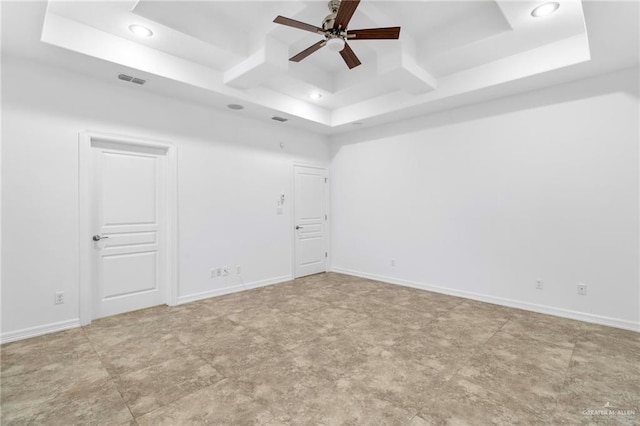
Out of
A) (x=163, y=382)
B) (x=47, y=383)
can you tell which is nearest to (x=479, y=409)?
(x=163, y=382)

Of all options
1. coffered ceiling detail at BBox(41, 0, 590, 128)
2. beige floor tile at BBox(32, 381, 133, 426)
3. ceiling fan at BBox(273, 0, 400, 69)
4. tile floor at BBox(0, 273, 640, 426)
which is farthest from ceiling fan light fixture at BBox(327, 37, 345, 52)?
beige floor tile at BBox(32, 381, 133, 426)

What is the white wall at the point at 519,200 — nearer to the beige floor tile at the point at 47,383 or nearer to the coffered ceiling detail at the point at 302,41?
the coffered ceiling detail at the point at 302,41

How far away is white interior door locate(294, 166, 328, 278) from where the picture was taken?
5.82 meters

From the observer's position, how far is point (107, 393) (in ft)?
7.14

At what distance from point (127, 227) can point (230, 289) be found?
67.0 inches

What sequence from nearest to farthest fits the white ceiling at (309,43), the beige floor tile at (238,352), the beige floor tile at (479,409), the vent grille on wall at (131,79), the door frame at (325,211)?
1. the beige floor tile at (479,409)
2. the beige floor tile at (238,352)
3. the white ceiling at (309,43)
4. the vent grille on wall at (131,79)
5. the door frame at (325,211)

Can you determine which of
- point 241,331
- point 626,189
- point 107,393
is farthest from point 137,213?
point 626,189

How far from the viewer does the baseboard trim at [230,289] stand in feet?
14.0

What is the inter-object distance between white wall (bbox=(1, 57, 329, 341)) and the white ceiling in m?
0.30

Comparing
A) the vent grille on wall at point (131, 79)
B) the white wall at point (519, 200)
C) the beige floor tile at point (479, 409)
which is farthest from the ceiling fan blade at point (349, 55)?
the beige floor tile at point (479, 409)

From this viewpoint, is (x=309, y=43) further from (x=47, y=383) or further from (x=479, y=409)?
(x=47, y=383)

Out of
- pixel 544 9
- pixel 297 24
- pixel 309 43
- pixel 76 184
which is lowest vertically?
pixel 76 184

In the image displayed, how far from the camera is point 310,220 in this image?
6059mm

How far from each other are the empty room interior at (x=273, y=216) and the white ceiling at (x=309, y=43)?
25mm
